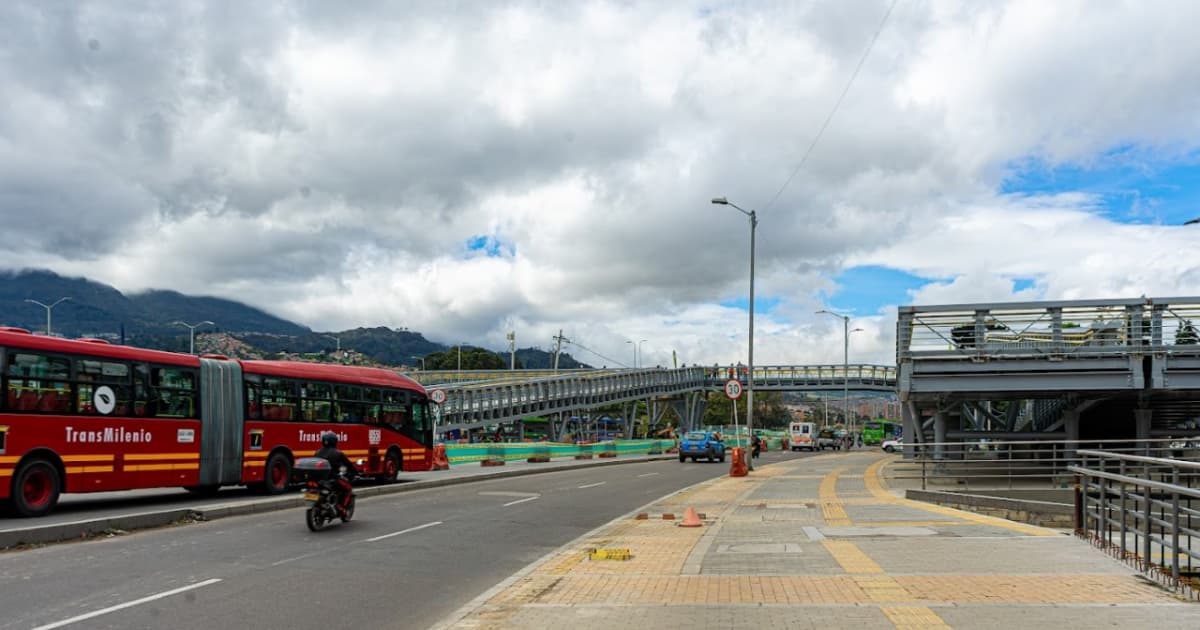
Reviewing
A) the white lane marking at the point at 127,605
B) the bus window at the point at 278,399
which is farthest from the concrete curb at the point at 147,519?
the white lane marking at the point at 127,605

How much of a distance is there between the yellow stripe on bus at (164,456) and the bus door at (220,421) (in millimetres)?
317

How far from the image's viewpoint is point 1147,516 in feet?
30.0

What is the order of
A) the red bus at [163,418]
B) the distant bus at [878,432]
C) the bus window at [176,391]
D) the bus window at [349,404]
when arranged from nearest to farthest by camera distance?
the red bus at [163,418], the bus window at [176,391], the bus window at [349,404], the distant bus at [878,432]

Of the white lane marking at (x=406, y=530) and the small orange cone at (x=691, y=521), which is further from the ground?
the small orange cone at (x=691, y=521)

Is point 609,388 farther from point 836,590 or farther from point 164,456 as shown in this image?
point 836,590

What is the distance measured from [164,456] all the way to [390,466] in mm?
8025

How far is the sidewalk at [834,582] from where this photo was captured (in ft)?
24.8

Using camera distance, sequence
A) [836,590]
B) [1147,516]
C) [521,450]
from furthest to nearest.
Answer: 1. [521,450]
2. [1147,516]
3. [836,590]

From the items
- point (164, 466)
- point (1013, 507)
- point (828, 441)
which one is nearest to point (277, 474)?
point (164, 466)

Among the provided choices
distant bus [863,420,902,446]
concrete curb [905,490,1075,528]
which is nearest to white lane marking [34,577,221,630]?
concrete curb [905,490,1075,528]

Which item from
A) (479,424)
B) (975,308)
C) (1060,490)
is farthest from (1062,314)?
(479,424)

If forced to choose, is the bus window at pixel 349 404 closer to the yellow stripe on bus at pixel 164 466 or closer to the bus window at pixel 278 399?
the bus window at pixel 278 399

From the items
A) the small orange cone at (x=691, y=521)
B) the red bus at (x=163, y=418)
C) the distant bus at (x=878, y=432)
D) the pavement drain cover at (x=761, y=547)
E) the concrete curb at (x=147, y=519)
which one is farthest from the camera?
the distant bus at (x=878, y=432)

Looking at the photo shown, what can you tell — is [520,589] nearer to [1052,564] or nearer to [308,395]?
[1052,564]
